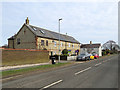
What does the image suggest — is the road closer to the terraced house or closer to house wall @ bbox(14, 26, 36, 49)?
the terraced house

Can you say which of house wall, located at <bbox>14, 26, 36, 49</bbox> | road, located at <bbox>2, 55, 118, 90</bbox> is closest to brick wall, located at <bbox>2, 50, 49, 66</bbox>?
road, located at <bbox>2, 55, 118, 90</bbox>

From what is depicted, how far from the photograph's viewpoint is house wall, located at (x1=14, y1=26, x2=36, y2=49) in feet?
97.9

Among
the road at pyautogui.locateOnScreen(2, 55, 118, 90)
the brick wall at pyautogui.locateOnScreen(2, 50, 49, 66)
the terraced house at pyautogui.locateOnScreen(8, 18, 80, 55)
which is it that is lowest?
the road at pyautogui.locateOnScreen(2, 55, 118, 90)

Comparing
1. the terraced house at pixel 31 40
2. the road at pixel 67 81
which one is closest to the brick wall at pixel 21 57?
the road at pixel 67 81

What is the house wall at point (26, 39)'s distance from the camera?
97.9ft

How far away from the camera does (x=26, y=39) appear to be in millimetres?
31125

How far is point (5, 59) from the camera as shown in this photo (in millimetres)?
14672

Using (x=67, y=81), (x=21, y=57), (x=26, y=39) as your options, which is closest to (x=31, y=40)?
(x=26, y=39)

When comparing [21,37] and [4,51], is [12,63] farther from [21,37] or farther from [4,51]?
[21,37]

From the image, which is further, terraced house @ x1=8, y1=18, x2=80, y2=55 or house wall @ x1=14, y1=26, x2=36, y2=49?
house wall @ x1=14, y1=26, x2=36, y2=49

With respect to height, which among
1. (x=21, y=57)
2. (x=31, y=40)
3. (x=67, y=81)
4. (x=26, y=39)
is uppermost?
(x=26, y=39)

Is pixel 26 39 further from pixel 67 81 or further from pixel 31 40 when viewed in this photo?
pixel 67 81

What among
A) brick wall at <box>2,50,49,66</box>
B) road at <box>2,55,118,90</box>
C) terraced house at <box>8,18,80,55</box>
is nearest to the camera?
road at <box>2,55,118,90</box>

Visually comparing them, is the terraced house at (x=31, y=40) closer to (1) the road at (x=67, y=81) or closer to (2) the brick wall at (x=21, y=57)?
(2) the brick wall at (x=21, y=57)
